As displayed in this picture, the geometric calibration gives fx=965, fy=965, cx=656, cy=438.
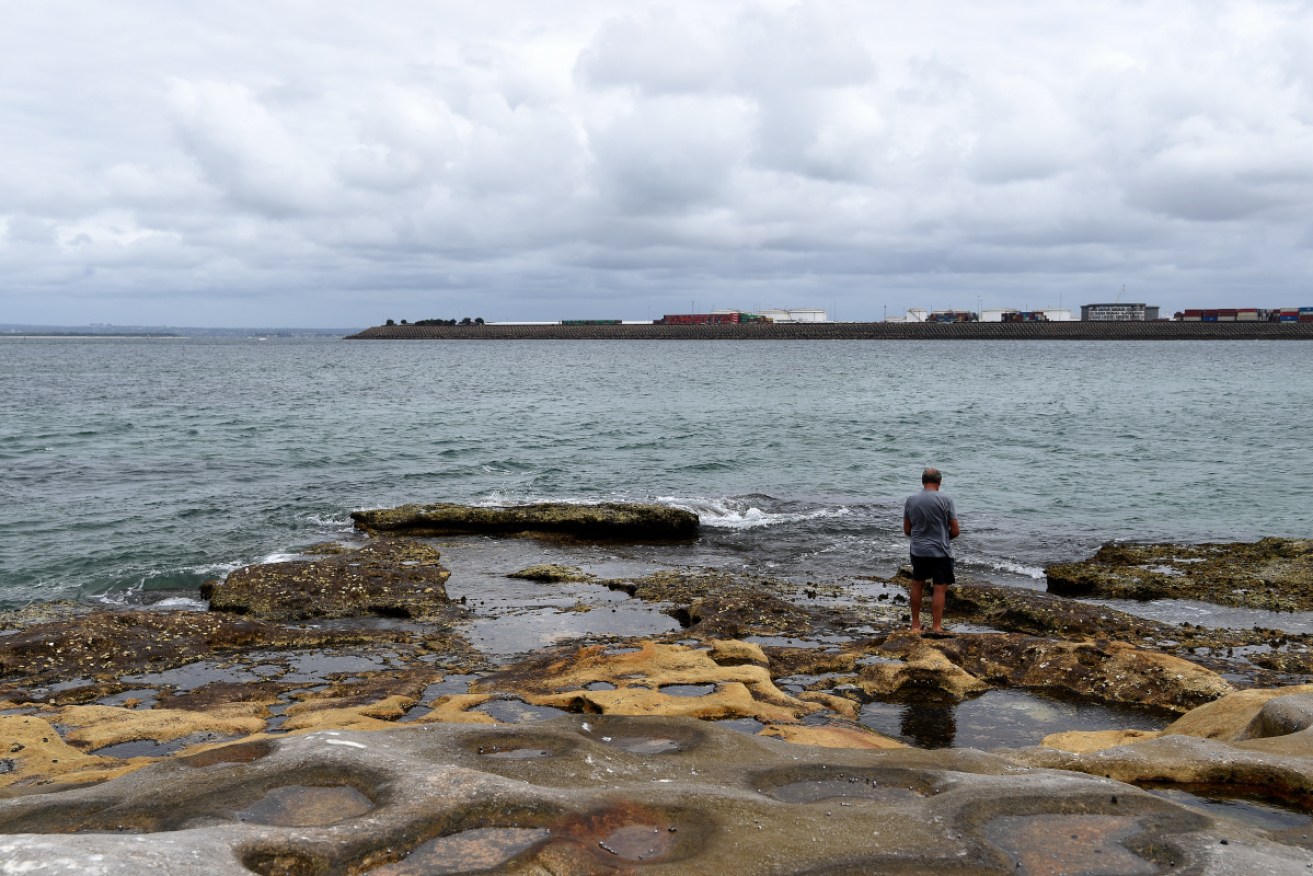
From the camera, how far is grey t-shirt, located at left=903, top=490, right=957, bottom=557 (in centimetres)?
1425

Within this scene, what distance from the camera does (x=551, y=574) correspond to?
60.0ft

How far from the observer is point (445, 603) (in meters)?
16.4

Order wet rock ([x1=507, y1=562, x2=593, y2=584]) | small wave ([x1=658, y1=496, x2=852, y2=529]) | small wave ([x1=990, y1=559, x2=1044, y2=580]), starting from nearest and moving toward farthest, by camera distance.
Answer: wet rock ([x1=507, y1=562, x2=593, y2=584])
small wave ([x1=990, y1=559, x2=1044, y2=580])
small wave ([x1=658, y1=496, x2=852, y2=529])

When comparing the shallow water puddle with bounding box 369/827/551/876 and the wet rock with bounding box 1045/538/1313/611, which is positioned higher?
the shallow water puddle with bounding box 369/827/551/876

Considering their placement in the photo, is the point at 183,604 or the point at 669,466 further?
the point at 669,466

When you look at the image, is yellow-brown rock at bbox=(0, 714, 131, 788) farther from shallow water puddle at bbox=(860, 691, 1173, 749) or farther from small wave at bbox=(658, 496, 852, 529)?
small wave at bbox=(658, 496, 852, 529)

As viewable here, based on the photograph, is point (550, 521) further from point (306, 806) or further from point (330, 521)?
point (306, 806)

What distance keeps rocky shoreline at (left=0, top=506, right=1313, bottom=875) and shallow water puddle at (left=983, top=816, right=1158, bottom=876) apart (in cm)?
3

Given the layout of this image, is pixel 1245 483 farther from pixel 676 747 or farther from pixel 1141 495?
pixel 676 747

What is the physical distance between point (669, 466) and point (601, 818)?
28614 millimetres

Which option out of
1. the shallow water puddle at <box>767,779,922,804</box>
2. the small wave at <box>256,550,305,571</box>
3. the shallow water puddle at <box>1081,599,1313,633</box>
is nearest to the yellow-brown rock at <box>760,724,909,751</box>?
the shallow water puddle at <box>767,779,922,804</box>

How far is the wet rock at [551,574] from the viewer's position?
59.6 ft

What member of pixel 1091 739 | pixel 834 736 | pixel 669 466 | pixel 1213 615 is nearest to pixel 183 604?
pixel 834 736

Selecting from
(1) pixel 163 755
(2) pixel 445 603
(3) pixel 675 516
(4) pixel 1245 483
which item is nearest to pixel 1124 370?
(4) pixel 1245 483
